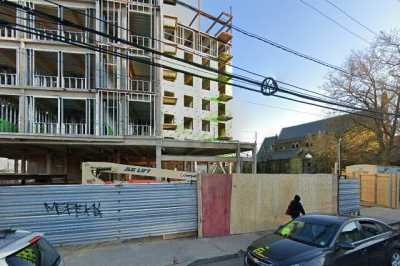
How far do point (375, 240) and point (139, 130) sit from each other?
54.0 feet

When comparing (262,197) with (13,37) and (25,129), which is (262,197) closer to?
(25,129)

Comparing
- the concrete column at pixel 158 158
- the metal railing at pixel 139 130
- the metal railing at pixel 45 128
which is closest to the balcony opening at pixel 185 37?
the metal railing at pixel 139 130

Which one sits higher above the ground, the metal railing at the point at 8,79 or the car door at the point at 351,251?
the metal railing at the point at 8,79

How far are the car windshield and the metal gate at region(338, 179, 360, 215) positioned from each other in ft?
27.6

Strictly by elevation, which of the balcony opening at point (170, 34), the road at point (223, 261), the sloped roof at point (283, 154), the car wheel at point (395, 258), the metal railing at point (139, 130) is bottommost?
the sloped roof at point (283, 154)

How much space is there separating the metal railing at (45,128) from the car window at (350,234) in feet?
54.3

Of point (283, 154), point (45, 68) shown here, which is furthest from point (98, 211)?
point (283, 154)

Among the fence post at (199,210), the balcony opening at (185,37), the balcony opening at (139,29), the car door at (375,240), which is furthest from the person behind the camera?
the balcony opening at (185,37)

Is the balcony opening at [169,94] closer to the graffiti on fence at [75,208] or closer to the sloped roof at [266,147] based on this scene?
the graffiti on fence at [75,208]

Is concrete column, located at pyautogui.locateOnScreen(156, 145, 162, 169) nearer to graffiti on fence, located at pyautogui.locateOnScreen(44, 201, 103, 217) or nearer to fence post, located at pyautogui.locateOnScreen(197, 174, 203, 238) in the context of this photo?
fence post, located at pyautogui.locateOnScreen(197, 174, 203, 238)

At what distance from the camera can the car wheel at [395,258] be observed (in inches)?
→ 281

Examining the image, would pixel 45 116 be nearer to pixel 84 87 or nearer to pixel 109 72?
pixel 84 87

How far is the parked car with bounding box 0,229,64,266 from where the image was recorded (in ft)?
10.6

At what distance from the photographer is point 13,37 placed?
19.1 m
